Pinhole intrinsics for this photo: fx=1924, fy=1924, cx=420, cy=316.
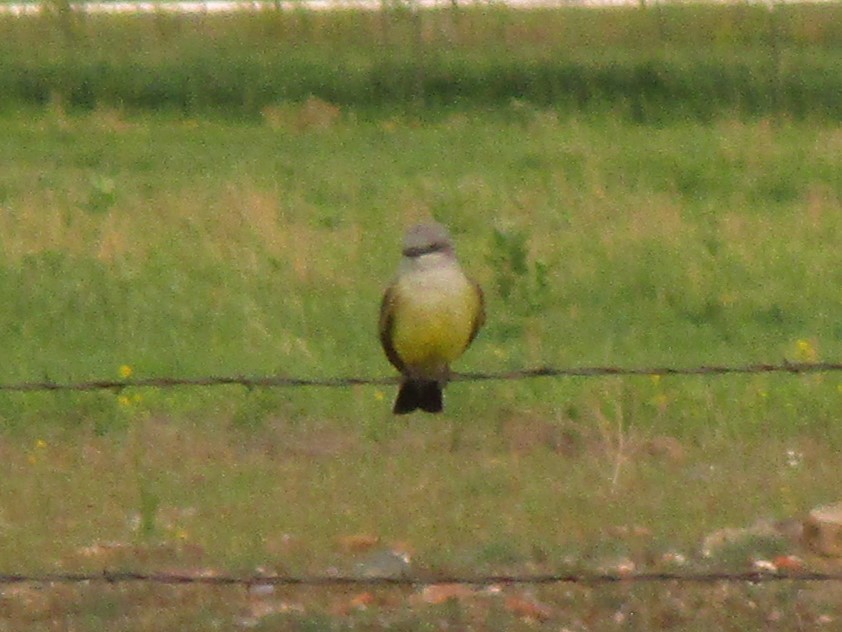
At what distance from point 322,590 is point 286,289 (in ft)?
13.6

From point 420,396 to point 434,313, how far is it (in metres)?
0.29

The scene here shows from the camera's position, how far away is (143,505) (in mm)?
6504

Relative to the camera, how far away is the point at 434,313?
537 cm

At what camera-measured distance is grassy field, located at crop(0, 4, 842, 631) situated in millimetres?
5977

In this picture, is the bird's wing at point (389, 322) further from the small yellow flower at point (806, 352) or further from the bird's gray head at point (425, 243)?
the small yellow flower at point (806, 352)

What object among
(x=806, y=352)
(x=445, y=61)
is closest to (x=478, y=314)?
(x=806, y=352)

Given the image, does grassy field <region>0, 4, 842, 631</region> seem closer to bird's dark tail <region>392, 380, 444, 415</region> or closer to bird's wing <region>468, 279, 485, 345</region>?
bird's dark tail <region>392, 380, 444, 415</region>

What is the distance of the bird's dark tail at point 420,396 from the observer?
217 inches

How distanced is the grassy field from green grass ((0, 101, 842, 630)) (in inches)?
0.7

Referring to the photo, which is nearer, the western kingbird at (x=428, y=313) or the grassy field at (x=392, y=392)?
the western kingbird at (x=428, y=313)

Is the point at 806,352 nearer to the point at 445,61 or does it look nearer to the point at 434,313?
the point at 434,313

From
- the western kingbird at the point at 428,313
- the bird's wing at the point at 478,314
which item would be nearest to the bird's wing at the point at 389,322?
the western kingbird at the point at 428,313

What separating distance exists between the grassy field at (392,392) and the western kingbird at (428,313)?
2.26 feet

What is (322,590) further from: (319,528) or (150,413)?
(150,413)
